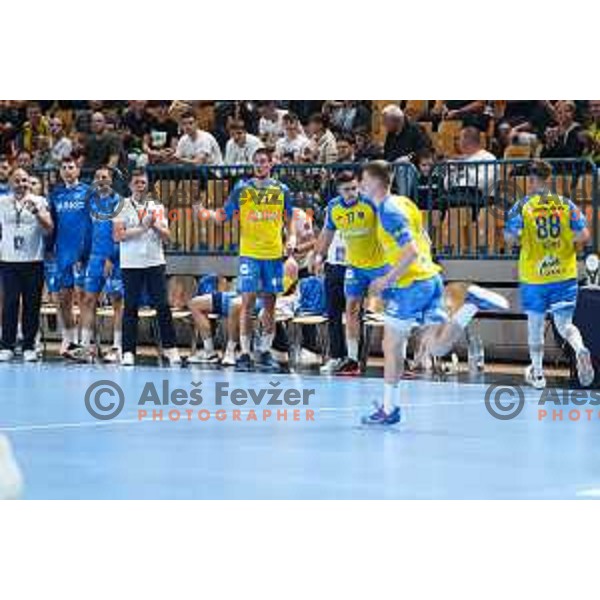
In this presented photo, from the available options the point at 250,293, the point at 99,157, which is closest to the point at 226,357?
the point at 250,293

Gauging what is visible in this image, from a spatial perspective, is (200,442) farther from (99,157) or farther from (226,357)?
(99,157)

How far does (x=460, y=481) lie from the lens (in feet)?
36.3

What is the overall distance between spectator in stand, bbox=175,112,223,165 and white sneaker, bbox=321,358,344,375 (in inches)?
165

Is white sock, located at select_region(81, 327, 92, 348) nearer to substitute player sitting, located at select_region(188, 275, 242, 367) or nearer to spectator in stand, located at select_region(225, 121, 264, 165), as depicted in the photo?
substitute player sitting, located at select_region(188, 275, 242, 367)

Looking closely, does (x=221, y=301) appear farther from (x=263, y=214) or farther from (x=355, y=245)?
(x=355, y=245)

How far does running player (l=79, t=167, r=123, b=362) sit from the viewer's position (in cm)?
2016

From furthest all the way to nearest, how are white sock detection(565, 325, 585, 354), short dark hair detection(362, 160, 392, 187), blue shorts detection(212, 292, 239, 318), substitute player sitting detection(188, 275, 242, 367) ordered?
blue shorts detection(212, 292, 239, 318) < substitute player sitting detection(188, 275, 242, 367) < white sock detection(565, 325, 585, 354) < short dark hair detection(362, 160, 392, 187)

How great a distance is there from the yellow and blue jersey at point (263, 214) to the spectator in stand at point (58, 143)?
497 cm

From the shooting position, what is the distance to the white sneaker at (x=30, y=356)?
20469mm

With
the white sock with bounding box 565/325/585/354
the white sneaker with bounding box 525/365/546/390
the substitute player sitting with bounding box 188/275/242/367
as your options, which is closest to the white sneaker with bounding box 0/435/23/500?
the white sock with bounding box 565/325/585/354

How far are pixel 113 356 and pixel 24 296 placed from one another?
1.32 meters

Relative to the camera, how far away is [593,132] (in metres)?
19.3

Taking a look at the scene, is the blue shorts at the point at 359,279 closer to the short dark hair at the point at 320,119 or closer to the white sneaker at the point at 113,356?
the white sneaker at the point at 113,356

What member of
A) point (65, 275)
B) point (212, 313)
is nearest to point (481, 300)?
point (212, 313)
